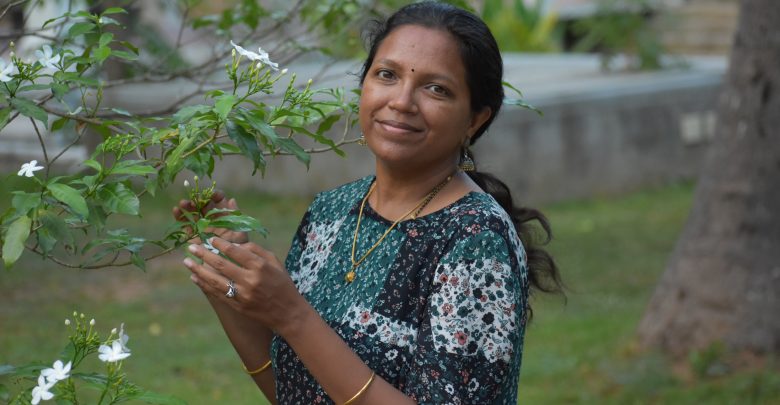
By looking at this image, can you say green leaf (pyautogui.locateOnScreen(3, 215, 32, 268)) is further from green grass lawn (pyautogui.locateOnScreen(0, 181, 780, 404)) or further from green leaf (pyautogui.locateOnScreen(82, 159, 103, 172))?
green grass lawn (pyautogui.locateOnScreen(0, 181, 780, 404))

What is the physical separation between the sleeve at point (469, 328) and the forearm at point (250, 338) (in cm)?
45

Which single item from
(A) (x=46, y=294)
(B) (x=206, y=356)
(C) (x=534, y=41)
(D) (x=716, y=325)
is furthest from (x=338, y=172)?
(C) (x=534, y=41)

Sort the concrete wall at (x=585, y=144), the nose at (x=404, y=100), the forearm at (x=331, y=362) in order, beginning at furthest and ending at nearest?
the concrete wall at (x=585, y=144) → the nose at (x=404, y=100) → the forearm at (x=331, y=362)

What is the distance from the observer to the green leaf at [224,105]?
2133 mm

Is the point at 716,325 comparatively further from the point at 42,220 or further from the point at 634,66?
the point at 634,66

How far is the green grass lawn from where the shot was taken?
6.09 meters

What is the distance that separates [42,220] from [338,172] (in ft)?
28.5

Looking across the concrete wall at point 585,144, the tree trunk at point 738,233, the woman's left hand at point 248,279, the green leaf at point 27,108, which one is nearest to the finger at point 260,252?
the woman's left hand at point 248,279

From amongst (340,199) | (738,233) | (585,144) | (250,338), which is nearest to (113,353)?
(250,338)

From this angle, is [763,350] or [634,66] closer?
[763,350]

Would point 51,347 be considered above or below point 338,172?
above

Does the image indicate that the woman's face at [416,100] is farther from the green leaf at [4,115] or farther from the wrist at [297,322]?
the green leaf at [4,115]

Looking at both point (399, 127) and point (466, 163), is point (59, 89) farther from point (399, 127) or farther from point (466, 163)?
point (466, 163)

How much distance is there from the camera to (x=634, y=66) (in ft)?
44.0
